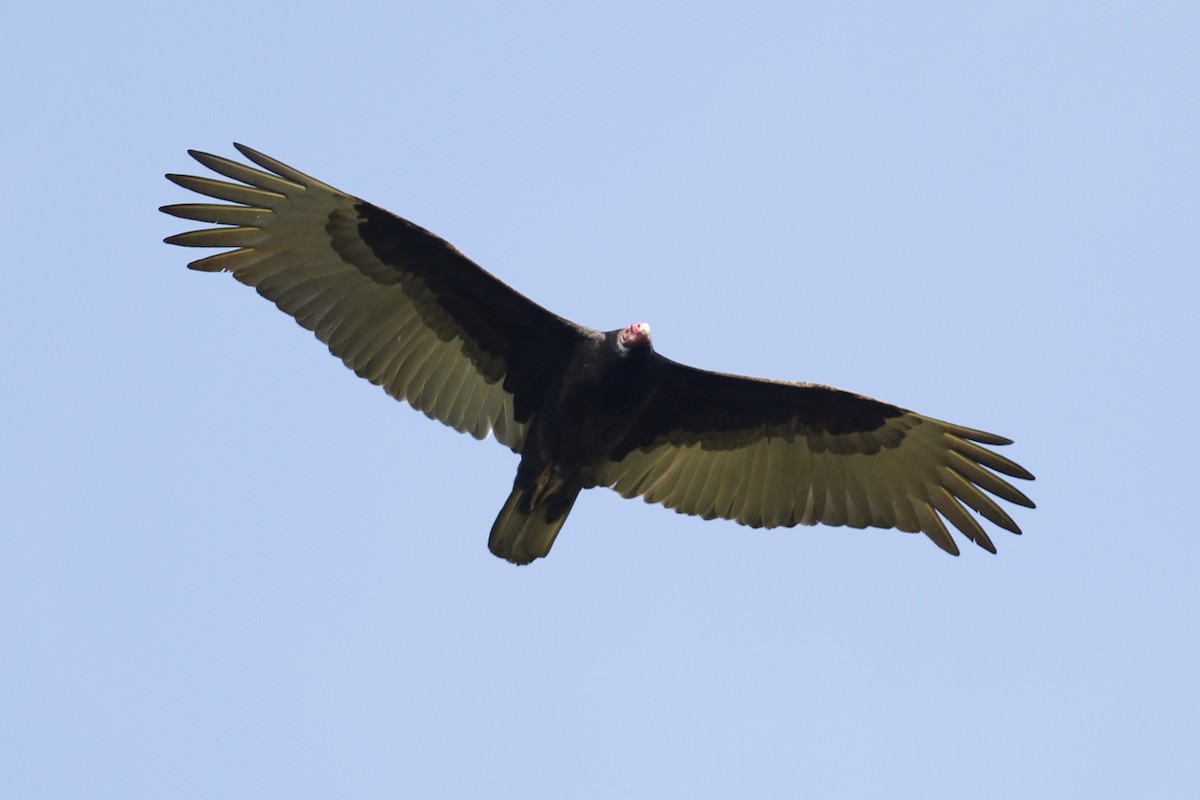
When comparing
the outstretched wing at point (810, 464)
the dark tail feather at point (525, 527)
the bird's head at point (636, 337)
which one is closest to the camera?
the bird's head at point (636, 337)

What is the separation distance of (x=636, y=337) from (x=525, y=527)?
1519 mm

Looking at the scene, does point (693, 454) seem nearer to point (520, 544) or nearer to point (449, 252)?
point (520, 544)

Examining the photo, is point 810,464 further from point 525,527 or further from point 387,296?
point 387,296

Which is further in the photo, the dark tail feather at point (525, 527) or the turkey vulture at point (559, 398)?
the dark tail feather at point (525, 527)

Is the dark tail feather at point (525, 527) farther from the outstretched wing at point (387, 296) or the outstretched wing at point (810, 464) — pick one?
the outstretched wing at point (810, 464)

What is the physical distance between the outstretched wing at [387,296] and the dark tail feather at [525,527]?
399 mm

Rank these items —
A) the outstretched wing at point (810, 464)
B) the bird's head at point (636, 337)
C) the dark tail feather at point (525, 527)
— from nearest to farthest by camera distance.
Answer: the bird's head at point (636, 337) → the dark tail feather at point (525, 527) → the outstretched wing at point (810, 464)

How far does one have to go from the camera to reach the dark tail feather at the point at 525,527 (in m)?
10.8

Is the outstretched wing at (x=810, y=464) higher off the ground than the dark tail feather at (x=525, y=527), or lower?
higher

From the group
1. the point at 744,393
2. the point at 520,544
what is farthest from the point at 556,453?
the point at 744,393

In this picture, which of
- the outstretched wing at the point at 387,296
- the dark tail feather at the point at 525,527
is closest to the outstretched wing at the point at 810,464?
the dark tail feather at the point at 525,527

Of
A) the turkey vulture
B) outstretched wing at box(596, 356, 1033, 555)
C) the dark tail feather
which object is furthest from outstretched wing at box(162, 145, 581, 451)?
outstretched wing at box(596, 356, 1033, 555)

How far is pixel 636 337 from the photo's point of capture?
33.5 ft

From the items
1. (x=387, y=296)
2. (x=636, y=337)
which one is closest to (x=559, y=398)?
(x=636, y=337)
